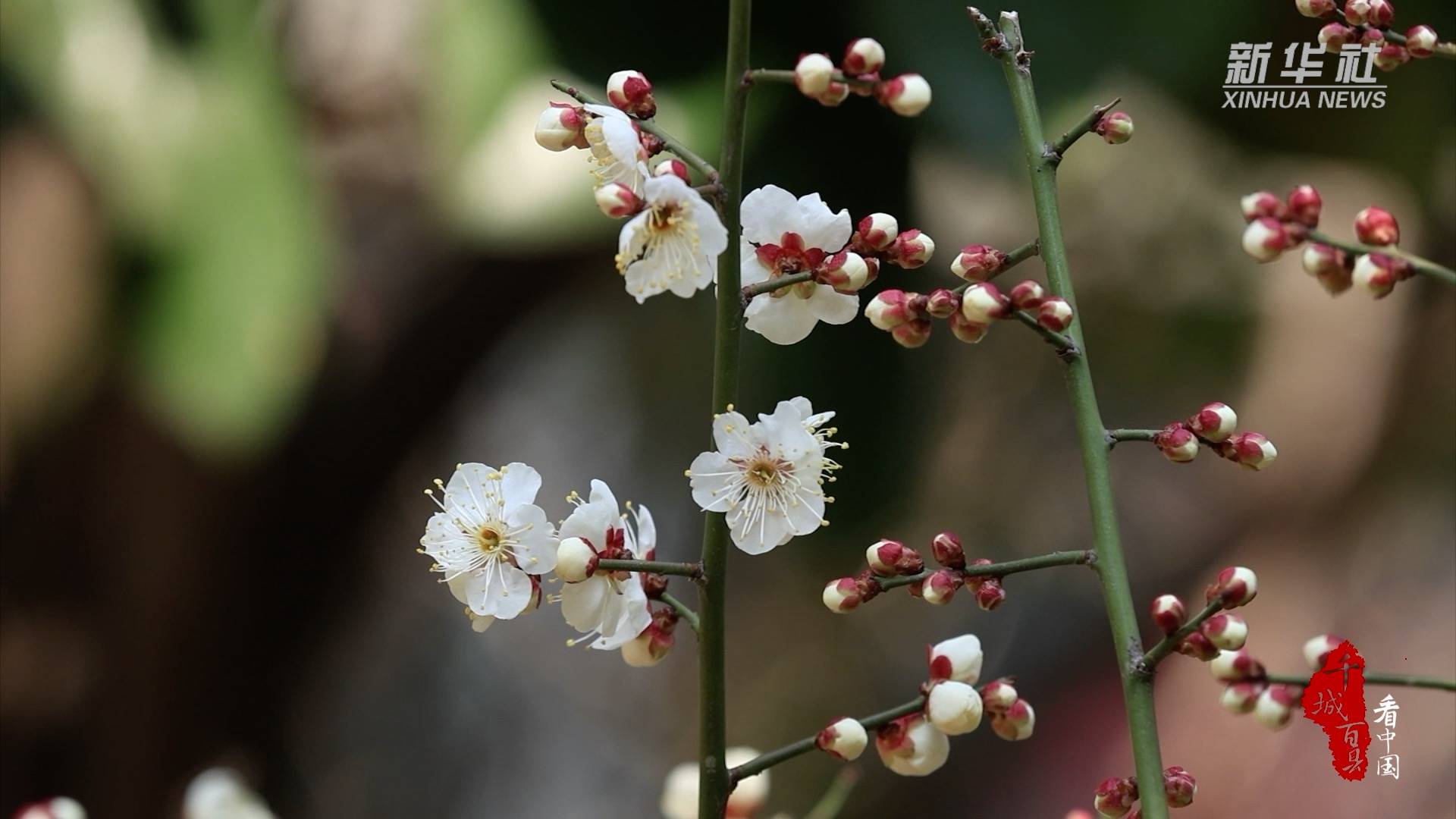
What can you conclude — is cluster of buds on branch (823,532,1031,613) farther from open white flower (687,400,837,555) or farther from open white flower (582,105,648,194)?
open white flower (582,105,648,194)

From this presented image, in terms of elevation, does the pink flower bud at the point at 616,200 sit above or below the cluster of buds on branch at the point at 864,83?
below

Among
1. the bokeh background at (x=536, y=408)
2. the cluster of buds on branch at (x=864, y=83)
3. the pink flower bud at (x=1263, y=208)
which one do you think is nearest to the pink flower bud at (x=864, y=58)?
the cluster of buds on branch at (x=864, y=83)

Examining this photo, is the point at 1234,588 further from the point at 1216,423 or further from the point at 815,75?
the point at 815,75

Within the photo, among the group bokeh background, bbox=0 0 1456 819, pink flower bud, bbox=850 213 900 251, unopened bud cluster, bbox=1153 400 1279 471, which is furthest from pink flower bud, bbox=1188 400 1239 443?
bokeh background, bbox=0 0 1456 819

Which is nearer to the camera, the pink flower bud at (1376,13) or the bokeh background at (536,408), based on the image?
the pink flower bud at (1376,13)

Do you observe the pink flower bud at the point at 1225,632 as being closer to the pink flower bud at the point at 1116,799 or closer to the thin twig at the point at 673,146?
the pink flower bud at the point at 1116,799

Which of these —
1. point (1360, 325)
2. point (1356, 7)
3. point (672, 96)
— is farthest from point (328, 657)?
point (1356, 7)

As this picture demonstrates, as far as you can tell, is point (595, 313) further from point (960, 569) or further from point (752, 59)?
point (960, 569)
